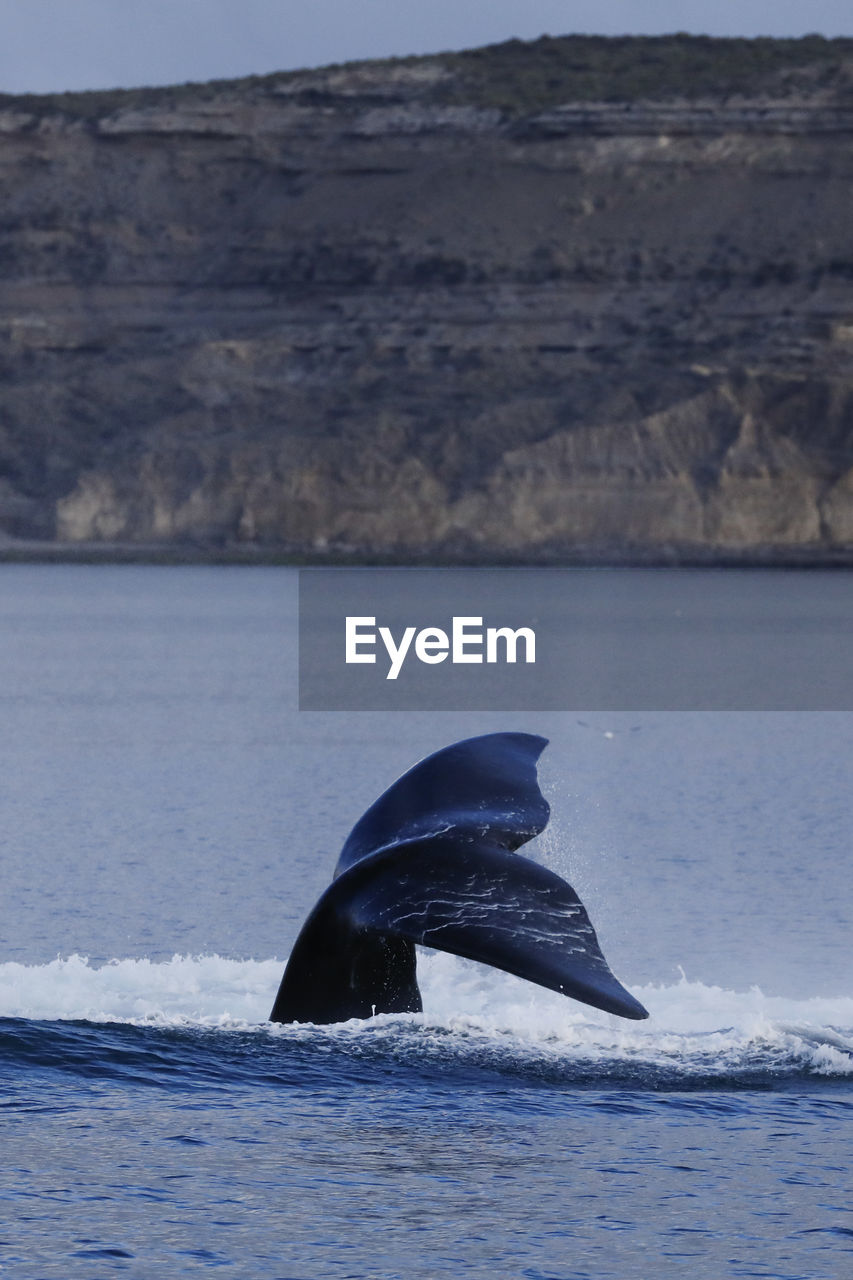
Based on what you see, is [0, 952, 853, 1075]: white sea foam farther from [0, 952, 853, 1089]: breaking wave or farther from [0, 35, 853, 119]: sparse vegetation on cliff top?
[0, 35, 853, 119]: sparse vegetation on cliff top

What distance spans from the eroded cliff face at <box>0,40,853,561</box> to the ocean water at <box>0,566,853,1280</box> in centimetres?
9504

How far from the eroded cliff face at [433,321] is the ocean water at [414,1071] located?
95038 millimetres

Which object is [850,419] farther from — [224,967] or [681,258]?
[224,967]

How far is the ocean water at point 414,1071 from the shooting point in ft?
37.6

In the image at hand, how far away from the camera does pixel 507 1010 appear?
15875mm

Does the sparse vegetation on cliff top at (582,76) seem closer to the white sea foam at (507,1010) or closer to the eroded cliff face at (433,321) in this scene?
the eroded cliff face at (433,321)

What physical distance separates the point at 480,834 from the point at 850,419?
113397 mm

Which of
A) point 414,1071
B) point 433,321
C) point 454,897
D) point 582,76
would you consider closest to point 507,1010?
point 414,1071

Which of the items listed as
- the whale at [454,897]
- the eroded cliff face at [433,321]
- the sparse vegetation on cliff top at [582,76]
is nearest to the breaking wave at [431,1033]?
A: the whale at [454,897]

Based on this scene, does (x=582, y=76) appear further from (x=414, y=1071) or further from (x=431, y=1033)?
(x=414, y=1071)

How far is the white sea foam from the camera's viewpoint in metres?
14.7

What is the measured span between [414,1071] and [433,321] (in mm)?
121230

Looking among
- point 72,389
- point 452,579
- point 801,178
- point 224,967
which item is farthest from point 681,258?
point 224,967

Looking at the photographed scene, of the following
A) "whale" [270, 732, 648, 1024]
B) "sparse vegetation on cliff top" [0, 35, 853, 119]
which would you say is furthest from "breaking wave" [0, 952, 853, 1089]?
"sparse vegetation on cliff top" [0, 35, 853, 119]
